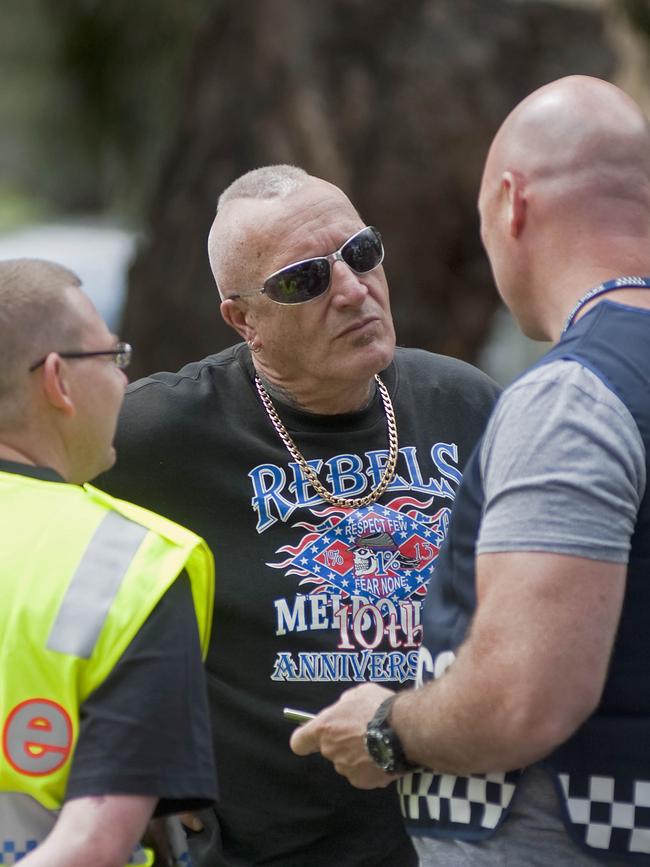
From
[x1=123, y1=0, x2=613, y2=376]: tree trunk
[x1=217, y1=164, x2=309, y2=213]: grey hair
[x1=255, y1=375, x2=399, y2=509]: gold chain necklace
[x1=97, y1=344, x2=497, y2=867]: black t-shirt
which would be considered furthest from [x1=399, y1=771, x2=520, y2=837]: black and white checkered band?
[x1=123, y1=0, x2=613, y2=376]: tree trunk

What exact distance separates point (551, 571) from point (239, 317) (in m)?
1.38

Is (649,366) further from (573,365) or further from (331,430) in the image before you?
(331,430)

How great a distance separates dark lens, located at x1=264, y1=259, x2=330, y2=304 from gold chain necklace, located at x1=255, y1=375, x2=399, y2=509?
196 mm

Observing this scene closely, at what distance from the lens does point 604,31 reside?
298 inches

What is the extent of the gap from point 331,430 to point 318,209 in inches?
18.2

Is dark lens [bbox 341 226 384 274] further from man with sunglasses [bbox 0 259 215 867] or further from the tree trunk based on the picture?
the tree trunk

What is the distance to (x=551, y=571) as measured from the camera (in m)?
1.72

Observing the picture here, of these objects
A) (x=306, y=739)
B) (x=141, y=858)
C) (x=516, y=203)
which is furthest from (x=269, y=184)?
(x=141, y=858)

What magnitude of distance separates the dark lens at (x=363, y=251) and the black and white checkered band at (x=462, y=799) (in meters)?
1.18

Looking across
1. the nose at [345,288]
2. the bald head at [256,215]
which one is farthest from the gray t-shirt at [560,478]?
the bald head at [256,215]

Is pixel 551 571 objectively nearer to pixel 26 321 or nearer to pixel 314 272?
pixel 26 321

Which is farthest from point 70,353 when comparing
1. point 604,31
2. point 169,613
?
point 604,31

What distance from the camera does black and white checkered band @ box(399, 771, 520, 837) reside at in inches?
74.2

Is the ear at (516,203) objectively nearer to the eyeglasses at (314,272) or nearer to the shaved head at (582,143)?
the shaved head at (582,143)
